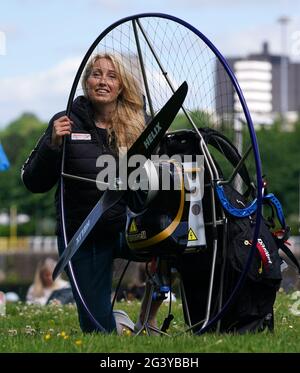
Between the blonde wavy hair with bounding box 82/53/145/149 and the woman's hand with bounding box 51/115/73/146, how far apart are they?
→ 390 millimetres

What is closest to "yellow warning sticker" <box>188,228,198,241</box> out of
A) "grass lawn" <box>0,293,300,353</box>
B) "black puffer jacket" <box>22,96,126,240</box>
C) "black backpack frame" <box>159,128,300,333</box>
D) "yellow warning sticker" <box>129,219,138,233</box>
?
"black backpack frame" <box>159,128,300,333</box>

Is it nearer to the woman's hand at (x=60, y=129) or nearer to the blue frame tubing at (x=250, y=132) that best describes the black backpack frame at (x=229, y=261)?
the blue frame tubing at (x=250, y=132)

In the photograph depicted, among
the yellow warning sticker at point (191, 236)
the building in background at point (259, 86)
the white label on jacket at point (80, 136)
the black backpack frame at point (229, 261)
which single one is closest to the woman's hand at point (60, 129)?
the white label on jacket at point (80, 136)

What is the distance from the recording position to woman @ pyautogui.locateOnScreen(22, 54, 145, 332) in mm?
8898

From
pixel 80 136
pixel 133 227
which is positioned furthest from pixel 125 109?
pixel 133 227

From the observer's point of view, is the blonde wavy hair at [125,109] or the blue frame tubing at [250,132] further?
the blonde wavy hair at [125,109]

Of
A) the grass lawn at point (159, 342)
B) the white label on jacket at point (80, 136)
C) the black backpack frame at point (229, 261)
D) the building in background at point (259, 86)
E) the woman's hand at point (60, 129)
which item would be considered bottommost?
the building in background at point (259, 86)

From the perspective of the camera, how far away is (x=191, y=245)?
823 cm

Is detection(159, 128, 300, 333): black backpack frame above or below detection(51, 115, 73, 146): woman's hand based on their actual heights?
below

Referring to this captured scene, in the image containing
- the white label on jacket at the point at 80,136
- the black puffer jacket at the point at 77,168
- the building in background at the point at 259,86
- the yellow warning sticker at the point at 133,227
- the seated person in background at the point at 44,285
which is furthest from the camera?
the seated person in background at the point at 44,285

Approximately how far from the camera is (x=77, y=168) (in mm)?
8977

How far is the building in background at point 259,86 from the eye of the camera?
28.5 ft

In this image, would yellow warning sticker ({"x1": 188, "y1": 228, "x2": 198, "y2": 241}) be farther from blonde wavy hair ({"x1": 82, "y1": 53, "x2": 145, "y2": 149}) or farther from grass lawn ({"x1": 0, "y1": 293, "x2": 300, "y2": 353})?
blonde wavy hair ({"x1": 82, "y1": 53, "x2": 145, "y2": 149})

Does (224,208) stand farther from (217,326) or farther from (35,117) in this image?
(35,117)
